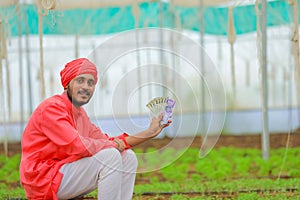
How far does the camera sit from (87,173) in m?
3.37

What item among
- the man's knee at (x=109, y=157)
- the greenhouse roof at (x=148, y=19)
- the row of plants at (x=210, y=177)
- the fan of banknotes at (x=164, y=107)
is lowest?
the row of plants at (x=210, y=177)

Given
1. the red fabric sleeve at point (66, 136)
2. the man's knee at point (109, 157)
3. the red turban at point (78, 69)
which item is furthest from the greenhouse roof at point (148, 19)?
the man's knee at point (109, 157)

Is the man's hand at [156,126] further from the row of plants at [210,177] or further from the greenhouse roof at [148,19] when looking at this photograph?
the greenhouse roof at [148,19]

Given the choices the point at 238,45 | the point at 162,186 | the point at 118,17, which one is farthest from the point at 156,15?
the point at 162,186

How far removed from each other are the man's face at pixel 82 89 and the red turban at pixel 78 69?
0.08 feet

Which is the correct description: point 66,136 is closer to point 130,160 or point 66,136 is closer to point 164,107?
point 130,160

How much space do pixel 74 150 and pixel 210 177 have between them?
284cm

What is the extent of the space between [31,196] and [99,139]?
576 millimetres

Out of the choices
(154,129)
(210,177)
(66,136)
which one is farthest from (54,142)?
(210,177)

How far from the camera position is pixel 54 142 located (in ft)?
11.1

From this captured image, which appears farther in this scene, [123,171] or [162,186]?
[162,186]

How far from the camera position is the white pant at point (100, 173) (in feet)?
10.9

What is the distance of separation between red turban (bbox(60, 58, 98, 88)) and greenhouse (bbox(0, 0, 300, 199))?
4cm

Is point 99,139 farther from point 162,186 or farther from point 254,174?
point 254,174
